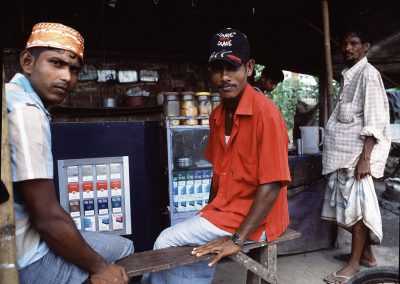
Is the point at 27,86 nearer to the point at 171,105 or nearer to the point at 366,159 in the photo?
the point at 171,105

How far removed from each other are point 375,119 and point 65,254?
286cm

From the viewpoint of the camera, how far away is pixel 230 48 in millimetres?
2094

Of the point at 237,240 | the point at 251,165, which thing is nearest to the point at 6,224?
the point at 237,240

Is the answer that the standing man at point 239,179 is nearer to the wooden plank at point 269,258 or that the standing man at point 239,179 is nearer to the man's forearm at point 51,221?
the wooden plank at point 269,258

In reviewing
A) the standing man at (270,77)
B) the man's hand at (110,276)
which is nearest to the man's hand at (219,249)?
the man's hand at (110,276)

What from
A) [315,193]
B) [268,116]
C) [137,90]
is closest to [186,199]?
[315,193]

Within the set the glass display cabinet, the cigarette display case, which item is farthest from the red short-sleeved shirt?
the glass display cabinet

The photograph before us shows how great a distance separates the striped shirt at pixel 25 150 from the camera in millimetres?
1295

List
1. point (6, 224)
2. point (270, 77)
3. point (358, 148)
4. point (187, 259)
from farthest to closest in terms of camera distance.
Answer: point (270, 77)
point (358, 148)
point (187, 259)
point (6, 224)

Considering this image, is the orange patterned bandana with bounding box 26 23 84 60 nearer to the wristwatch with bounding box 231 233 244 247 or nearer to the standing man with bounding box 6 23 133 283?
the standing man with bounding box 6 23 133 283

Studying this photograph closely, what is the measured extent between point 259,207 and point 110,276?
942 mm

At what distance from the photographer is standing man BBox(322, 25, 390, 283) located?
3.03m

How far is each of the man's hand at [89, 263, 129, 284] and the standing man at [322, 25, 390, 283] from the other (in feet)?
7.88

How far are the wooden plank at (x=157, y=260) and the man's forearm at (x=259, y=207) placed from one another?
26cm
